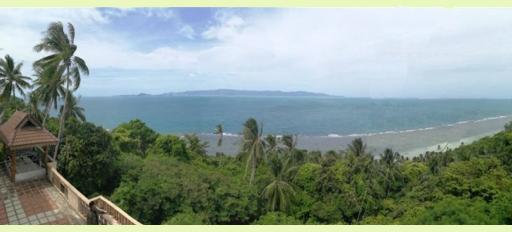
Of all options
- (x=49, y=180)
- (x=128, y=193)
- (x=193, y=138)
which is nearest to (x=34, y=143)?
(x=49, y=180)

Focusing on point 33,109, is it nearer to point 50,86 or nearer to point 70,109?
point 70,109

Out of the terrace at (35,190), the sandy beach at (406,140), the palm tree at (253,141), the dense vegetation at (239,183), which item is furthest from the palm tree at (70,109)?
the sandy beach at (406,140)

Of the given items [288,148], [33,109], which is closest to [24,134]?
[33,109]

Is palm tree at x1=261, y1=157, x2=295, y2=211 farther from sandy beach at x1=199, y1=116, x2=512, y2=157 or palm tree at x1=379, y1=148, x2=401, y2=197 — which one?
sandy beach at x1=199, y1=116, x2=512, y2=157

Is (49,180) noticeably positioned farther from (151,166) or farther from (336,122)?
(336,122)

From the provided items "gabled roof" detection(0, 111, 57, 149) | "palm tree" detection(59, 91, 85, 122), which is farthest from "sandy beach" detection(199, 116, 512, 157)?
"gabled roof" detection(0, 111, 57, 149)

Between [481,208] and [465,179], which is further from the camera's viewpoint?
[465,179]

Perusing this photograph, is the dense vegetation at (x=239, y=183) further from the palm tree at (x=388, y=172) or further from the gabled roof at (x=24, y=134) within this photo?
the gabled roof at (x=24, y=134)

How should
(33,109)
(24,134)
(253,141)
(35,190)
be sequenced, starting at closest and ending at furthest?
(35,190) < (24,134) < (33,109) < (253,141)
